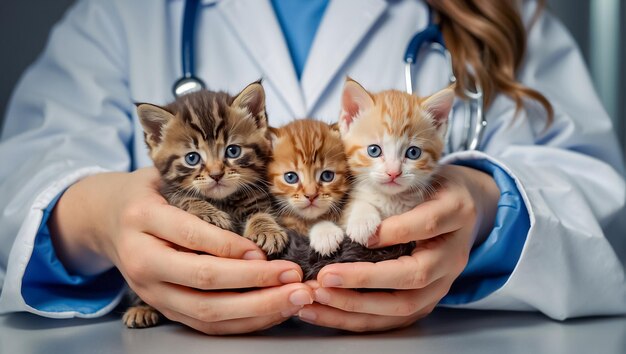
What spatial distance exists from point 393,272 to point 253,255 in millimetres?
252

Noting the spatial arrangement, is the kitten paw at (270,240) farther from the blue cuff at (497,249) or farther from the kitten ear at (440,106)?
the blue cuff at (497,249)

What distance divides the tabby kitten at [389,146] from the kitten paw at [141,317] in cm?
47

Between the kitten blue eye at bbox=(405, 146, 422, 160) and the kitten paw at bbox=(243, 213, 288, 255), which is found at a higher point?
the kitten blue eye at bbox=(405, 146, 422, 160)

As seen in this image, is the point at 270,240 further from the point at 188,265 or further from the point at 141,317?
the point at 141,317

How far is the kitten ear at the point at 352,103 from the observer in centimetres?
126

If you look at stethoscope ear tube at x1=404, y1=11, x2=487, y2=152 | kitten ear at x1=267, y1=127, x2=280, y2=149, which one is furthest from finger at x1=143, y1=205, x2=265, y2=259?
stethoscope ear tube at x1=404, y1=11, x2=487, y2=152

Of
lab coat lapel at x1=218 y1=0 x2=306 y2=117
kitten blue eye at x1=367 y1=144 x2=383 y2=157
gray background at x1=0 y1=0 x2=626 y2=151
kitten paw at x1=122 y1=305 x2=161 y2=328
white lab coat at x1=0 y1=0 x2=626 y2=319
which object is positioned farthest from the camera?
gray background at x1=0 y1=0 x2=626 y2=151

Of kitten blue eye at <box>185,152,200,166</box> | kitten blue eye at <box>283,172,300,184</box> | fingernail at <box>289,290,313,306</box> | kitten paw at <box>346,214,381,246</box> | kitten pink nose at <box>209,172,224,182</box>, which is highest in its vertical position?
kitten blue eye at <box>185,152,200,166</box>

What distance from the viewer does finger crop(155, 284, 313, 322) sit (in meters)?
1.15

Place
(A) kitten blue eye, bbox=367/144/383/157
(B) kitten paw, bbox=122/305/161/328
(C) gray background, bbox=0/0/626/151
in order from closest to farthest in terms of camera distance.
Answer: (A) kitten blue eye, bbox=367/144/383/157 < (B) kitten paw, bbox=122/305/161/328 < (C) gray background, bbox=0/0/626/151

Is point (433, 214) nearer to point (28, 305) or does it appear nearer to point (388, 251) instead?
point (388, 251)

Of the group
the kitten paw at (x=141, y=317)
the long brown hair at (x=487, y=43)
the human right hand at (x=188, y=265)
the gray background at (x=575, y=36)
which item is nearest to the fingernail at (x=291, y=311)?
the human right hand at (x=188, y=265)

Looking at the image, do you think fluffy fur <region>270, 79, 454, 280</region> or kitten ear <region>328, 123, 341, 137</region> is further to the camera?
kitten ear <region>328, 123, 341, 137</region>

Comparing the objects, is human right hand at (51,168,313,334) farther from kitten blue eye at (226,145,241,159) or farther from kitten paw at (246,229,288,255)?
kitten blue eye at (226,145,241,159)
